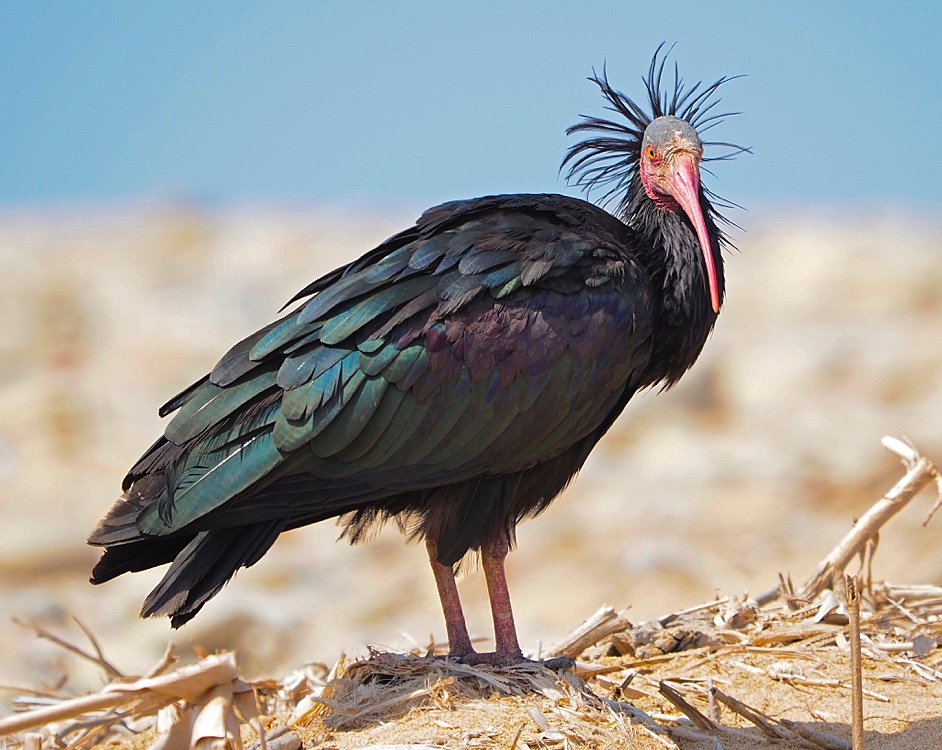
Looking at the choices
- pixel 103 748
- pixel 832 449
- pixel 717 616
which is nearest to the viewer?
pixel 103 748

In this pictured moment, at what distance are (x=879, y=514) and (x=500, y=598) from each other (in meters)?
2.02

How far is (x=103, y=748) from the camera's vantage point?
5.76m

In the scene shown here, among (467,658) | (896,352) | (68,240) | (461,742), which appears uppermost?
(68,240)

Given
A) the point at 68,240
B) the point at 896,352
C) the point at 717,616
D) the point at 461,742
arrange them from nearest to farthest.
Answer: the point at 461,742 < the point at 717,616 < the point at 896,352 < the point at 68,240

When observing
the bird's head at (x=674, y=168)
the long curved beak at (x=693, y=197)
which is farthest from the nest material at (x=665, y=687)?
the bird's head at (x=674, y=168)

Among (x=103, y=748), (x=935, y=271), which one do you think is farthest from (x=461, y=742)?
(x=935, y=271)

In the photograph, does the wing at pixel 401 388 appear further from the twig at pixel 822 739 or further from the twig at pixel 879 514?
the twig at pixel 879 514

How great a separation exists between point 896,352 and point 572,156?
11003 millimetres

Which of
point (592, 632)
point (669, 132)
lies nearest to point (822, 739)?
point (592, 632)

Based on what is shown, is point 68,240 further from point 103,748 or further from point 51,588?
point 103,748

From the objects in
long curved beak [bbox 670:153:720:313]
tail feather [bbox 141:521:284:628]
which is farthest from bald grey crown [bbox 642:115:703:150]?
tail feather [bbox 141:521:284:628]

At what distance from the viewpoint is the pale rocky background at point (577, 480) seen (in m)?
11.1

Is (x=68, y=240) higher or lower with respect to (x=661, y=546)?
higher

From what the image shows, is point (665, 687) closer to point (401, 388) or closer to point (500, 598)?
point (500, 598)
